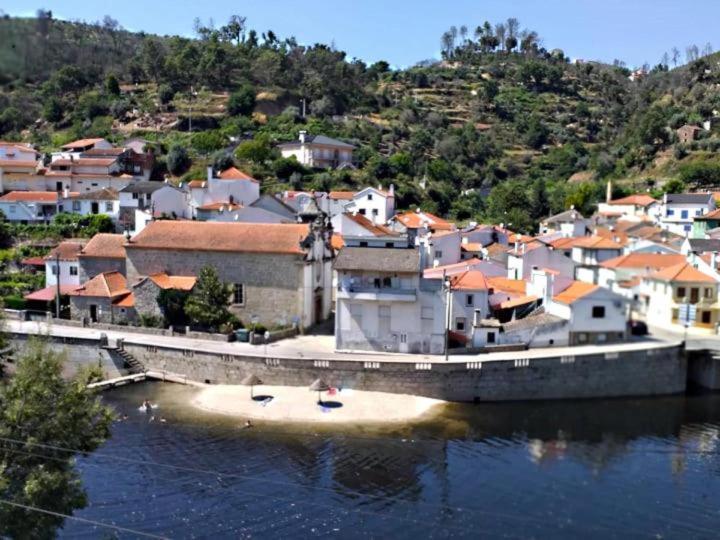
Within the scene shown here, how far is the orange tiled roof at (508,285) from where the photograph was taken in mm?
37281

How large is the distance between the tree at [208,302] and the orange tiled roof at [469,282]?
11.1 meters

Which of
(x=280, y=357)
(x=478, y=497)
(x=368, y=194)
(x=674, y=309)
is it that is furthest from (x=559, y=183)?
(x=478, y=497)

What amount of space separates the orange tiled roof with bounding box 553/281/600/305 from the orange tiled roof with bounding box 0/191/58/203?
3841cm

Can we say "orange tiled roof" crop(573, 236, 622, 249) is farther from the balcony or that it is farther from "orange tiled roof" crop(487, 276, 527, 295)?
the balcony

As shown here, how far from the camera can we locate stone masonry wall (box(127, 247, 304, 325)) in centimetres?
3631

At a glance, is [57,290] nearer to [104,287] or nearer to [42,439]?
[104,287]

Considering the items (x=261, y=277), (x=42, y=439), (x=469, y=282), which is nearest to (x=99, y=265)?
(x=261, y=277)

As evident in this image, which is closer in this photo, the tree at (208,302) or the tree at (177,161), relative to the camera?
the tree at (208,302)

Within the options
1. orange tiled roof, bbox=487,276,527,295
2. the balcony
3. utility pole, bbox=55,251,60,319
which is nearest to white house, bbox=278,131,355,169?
→ utility pole, bbox=55,251,60,319

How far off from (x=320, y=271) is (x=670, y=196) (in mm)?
35841

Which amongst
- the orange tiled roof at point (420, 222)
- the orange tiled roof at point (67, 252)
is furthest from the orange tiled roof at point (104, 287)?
the orange tiled roof at point (420, 222)

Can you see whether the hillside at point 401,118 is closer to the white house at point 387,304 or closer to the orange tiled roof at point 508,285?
the orange tiled roof at point 508,285

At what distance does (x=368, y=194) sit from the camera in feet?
198

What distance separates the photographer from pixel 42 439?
49.6 ft
